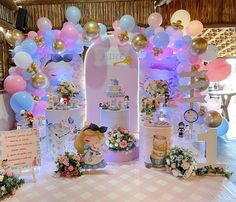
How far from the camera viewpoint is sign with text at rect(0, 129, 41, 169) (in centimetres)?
312

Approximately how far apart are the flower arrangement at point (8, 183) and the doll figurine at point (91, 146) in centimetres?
84

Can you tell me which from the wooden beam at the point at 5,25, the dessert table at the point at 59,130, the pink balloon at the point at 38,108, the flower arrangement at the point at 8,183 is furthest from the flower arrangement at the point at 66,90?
the wooden beam at the point at 5,25

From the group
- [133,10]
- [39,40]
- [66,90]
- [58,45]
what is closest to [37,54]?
[39,40]

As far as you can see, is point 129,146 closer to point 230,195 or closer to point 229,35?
point 230,195

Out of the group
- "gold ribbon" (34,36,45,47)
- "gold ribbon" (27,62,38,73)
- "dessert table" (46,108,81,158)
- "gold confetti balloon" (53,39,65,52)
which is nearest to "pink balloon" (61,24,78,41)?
"gold confetti balloon" (53,39,65,52)

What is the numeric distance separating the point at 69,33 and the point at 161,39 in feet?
4.70

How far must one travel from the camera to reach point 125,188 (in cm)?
305

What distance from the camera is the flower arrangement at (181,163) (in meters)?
3.26

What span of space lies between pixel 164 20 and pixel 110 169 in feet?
11.2

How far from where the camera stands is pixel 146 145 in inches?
144

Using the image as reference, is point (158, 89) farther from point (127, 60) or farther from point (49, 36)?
point (49, 36)

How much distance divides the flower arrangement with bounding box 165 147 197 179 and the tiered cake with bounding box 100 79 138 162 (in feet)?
2.24

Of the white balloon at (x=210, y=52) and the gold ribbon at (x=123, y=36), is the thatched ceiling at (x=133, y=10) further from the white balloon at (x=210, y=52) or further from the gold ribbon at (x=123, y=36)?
the white balloon at (x=210, y=52)

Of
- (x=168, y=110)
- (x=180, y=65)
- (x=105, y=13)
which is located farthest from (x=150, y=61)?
(x=105, y=13)
